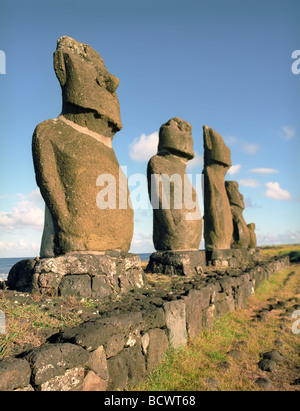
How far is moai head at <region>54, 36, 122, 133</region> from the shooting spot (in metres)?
4.92

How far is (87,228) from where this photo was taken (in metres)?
4.70

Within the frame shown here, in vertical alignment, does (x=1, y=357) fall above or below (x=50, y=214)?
below

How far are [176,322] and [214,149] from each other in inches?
294

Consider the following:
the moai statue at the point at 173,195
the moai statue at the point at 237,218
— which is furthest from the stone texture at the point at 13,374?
the moai statue at the point at 237,218

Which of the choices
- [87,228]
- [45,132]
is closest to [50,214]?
[87,228]

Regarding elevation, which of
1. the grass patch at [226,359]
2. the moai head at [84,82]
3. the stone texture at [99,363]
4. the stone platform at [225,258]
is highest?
the moai head at [84,82]

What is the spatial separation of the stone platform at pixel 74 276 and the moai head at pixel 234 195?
10.0 meters

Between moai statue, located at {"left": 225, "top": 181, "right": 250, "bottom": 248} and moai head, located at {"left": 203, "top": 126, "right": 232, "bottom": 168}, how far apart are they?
121 inches

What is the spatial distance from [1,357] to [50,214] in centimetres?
271

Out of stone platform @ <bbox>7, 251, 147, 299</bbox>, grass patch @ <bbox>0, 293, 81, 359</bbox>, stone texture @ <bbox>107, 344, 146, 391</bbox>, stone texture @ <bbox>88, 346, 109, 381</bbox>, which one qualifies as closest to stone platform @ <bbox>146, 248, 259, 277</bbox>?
stone platform @ <bbox>7, 251, 147, 299</bbox>

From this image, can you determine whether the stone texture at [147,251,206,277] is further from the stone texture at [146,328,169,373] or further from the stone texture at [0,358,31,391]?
the stone texture at [0,358,31,391]

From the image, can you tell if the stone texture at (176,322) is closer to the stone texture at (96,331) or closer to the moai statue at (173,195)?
the stone texture at (96,331)

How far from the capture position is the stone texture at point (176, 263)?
7.29 meters
